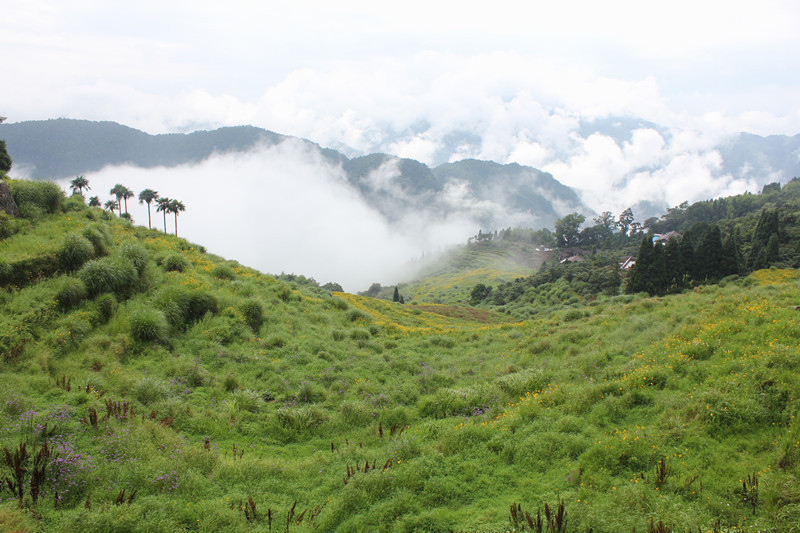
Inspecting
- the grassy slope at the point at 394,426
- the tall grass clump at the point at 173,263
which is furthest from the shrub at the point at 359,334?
the tall grass clump at the point at 173,263

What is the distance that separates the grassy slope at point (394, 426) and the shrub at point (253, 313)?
1916 millimetres

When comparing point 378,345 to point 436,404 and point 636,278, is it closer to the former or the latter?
point 436,404

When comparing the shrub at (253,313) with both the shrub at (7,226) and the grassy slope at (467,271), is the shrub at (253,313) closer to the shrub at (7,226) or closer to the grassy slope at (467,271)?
the shrub at (7,226)

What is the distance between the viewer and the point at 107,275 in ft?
50.4

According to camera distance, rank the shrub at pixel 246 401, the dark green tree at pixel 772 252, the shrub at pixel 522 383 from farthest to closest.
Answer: the dark green tree at pixel 772 252, the shrub at pixel 522 383, the shrub at pixel 246 401

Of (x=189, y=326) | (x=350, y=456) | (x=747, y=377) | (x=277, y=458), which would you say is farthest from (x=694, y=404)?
(x=189, y=326)

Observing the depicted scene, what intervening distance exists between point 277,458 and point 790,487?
32.2ft

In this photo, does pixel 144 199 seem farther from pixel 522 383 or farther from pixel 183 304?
pixel 522 383

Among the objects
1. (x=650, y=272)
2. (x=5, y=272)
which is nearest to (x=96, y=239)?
(x=5, y=272)

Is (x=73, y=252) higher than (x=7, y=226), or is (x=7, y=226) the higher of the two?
(x=7, y=226)

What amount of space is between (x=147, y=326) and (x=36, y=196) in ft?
44.2

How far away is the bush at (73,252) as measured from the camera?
15.5 metres

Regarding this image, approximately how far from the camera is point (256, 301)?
19.4m

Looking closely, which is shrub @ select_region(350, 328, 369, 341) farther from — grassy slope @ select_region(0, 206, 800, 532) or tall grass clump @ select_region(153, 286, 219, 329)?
tall grass clump @ select_region(153, 286, 219, 329)
